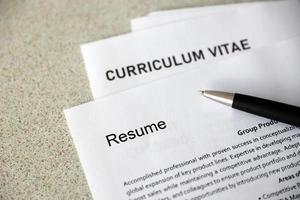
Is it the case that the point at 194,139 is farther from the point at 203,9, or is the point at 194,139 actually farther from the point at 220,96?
the point at 203,9

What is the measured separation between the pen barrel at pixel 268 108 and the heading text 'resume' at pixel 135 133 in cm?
10

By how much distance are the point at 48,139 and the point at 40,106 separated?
5cm

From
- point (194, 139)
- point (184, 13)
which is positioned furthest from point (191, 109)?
point (184, 13)

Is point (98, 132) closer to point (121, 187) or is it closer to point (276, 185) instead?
point (121, 187)

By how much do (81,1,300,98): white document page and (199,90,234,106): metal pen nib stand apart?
0.05 meters

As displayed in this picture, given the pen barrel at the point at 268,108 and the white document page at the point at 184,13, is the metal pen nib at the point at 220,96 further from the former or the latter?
the white document page at the point at 184,13

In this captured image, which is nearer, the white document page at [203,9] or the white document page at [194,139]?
the white document page at [194,139]

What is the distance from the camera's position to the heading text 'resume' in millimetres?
454

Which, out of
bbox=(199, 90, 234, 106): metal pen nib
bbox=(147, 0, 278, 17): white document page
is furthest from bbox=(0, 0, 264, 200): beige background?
bbox=(199, 90, 234, 106): metal pen nib

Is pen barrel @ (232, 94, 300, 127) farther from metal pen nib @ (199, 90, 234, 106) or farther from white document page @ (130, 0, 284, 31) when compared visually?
white document page @ (130, 0, 284, 31)

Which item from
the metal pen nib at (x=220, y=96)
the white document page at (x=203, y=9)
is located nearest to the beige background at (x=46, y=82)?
the white document page at (x=203, y=9)

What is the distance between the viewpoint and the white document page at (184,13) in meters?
0.53

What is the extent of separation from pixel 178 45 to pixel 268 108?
0.50ft

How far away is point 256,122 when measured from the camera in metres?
0.47
